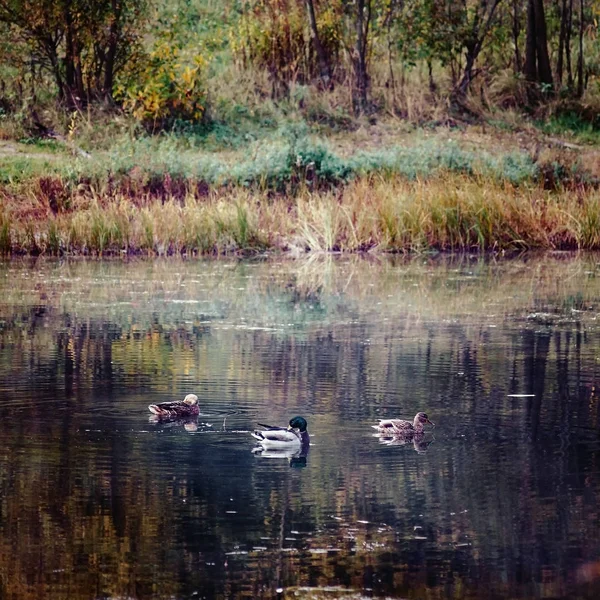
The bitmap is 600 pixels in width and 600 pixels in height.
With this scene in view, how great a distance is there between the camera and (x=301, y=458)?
9078 mm

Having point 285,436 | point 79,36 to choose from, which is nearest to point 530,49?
point 79,36

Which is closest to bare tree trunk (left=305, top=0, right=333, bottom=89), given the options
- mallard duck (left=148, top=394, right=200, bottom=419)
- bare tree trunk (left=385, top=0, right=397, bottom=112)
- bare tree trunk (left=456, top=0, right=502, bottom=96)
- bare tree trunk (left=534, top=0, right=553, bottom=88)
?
bare tree trunk (left=385, top=0, right=397, bottom=112)

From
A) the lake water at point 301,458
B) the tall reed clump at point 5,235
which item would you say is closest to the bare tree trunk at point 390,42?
the tall reed clump at point 5,235

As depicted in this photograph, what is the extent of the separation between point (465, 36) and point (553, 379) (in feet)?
69.8

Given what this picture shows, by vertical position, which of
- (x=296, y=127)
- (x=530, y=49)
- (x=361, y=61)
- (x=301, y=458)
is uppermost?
(x=530, y=49)

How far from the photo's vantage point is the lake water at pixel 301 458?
6.79 m

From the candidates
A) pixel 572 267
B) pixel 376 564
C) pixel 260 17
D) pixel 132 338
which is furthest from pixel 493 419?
pixel 260 17

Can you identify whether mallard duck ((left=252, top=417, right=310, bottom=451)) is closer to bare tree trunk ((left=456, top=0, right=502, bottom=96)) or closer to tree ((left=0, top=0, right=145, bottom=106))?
tree ((left=0, top=0, right=145, bottom=106))

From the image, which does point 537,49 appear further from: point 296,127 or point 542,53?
point 296,127

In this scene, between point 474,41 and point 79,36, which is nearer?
point 79,36

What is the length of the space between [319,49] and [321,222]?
9.86 m

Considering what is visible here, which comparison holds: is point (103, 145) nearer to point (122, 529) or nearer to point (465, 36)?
point (465, 36)

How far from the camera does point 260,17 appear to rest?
33.8 meters

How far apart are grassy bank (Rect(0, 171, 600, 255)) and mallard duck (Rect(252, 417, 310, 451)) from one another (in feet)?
45.1
